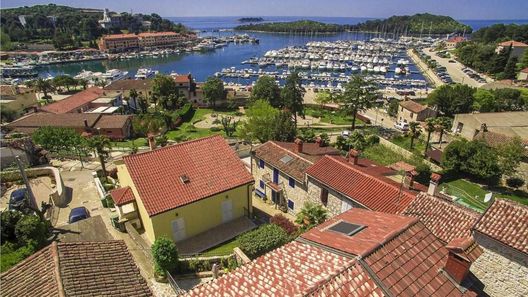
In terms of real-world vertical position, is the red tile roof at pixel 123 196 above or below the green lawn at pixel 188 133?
above

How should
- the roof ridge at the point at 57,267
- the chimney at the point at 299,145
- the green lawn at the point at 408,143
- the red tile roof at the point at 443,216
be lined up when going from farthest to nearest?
the green lawn at the point at 408,143
the chimney at the point at 299,145
the red tile roof at the point at 443,216
the roof ridge at the point at 57,267

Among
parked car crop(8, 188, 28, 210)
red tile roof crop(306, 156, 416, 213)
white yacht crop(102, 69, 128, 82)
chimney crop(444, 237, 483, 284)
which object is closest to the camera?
chimney crop(444, 237, 483, 284)

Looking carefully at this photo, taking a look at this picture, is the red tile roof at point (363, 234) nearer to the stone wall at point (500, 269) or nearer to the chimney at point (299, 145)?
the stone wall at point (500, 269)

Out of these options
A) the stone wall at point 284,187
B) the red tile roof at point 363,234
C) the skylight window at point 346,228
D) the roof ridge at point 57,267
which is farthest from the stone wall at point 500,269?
the roof ridge at point 57,267

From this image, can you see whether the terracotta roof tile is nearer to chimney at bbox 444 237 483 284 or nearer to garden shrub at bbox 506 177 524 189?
chimney at bbox 444 237 483 284

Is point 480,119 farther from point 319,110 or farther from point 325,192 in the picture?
point 325,192

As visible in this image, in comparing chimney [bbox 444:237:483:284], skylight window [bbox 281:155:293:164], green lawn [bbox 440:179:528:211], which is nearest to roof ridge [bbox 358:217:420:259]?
chimney [bbox 444:237:483:284]

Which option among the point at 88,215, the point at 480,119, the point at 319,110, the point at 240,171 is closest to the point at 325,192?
the point at 240,171

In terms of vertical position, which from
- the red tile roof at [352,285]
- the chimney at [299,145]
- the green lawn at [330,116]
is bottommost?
the green lawn at [330,116]
